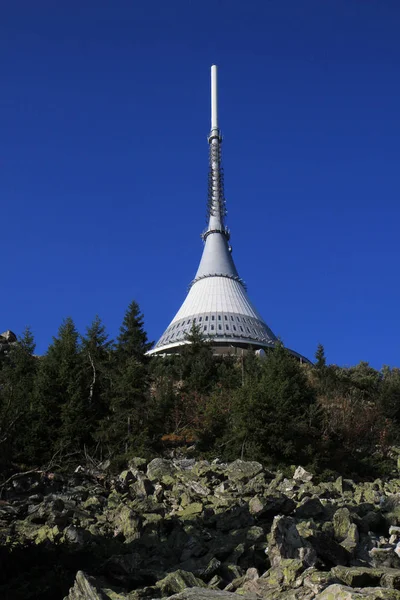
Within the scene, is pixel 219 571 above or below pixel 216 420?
below

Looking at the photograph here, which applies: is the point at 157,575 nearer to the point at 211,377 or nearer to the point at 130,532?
the point at 130,532

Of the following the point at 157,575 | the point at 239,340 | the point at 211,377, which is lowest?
the point at 157,575

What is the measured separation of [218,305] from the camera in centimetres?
5544

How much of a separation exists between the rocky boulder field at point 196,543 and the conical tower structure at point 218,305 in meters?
31.4

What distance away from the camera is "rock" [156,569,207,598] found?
8102 millimetres

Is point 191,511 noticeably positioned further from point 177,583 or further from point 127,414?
point 127,414

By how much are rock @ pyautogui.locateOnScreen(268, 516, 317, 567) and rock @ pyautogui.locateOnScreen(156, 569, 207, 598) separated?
4.25 feet

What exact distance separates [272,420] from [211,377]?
11248mm

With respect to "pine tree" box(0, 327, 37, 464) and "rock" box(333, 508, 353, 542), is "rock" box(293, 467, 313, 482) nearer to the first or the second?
"rock" box(333, 508, 353, 542)

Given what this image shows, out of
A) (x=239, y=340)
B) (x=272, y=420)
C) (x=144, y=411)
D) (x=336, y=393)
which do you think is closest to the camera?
(x=272, y=420)

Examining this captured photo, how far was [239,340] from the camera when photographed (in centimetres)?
5088

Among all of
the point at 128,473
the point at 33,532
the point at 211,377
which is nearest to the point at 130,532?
the point at 33,532

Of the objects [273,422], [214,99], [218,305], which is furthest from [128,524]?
[214,99]

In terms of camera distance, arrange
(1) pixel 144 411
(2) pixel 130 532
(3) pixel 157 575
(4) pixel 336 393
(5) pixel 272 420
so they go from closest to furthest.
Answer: (3) pixel 157 575 < (2) pixel 130 532 < (5) pixel 272 420 < (1) pixel 144 411 < (4) pixel 336 393
